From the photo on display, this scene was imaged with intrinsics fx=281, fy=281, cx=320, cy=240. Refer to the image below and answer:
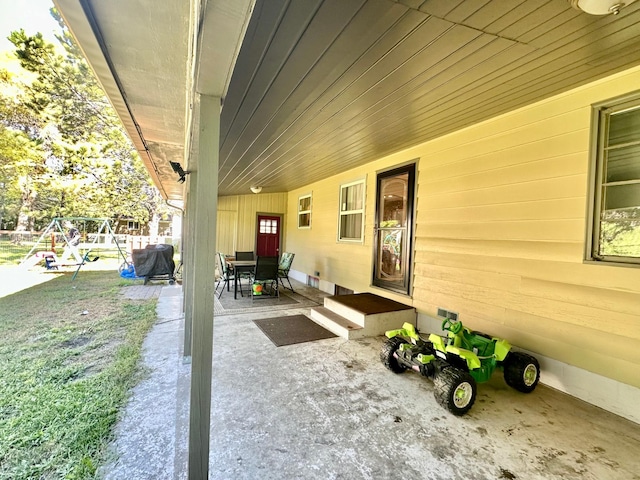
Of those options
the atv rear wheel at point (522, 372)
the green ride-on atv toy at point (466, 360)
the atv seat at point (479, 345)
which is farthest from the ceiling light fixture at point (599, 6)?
the atv rear wheel at point (522, 372)

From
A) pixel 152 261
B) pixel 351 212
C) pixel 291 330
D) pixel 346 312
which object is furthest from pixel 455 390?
pixel 152 261

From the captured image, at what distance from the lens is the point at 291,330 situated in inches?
156

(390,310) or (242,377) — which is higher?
(390,310)

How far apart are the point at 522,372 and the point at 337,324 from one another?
2.13 meters

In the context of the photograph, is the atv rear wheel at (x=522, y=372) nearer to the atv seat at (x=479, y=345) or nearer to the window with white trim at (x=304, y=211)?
the atv seat at (x=479, y=345)

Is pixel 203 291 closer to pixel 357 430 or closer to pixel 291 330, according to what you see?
pixel 357 430

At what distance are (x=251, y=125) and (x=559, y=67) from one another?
286cm

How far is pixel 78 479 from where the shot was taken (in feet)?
4.92

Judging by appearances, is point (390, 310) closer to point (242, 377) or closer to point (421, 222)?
point (421, 222)

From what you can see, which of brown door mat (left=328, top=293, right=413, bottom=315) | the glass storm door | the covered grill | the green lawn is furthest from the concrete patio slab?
the covered grill

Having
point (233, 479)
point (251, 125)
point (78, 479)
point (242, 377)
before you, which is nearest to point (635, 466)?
point (233, 479)

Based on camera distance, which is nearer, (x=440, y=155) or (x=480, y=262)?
(x=480, y=262)

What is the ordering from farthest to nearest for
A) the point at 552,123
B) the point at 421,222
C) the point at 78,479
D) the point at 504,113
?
the point at 421,222 → the point at 504,113 → the point at 552,123 → the point at 78,479

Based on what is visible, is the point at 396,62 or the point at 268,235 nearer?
the point at 396,62
